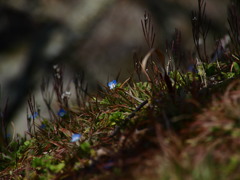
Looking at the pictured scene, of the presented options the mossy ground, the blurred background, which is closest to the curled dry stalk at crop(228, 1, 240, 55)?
the mossy ground

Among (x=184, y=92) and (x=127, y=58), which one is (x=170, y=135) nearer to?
(x=184, y=92)

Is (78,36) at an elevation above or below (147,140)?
above

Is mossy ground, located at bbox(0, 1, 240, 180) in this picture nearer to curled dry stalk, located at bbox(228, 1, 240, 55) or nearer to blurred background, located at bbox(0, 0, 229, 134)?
curled dry stalk, located at bbox(228, 1, 240, 55)

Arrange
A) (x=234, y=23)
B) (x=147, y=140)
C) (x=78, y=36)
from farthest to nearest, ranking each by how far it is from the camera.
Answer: (x=78, y=36), (x=234, y=23), (x=147, y=140)

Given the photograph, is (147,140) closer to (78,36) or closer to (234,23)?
(234,23)

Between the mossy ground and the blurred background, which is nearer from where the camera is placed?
→ the mossy ground

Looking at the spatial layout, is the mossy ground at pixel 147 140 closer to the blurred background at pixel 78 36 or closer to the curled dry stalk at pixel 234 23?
the curled dry stalk at pixel 234 23

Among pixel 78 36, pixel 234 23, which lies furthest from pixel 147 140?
pixel 78 36

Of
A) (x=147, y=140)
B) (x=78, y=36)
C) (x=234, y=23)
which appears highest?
(x=78, y=36)

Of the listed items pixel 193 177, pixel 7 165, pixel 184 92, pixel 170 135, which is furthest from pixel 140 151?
pixel 7 165
